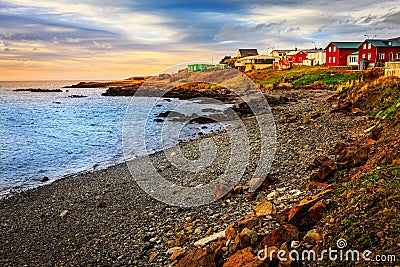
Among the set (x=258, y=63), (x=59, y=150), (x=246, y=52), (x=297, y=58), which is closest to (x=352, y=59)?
(x=297, y=58)

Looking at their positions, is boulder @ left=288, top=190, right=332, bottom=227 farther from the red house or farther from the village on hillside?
the red house

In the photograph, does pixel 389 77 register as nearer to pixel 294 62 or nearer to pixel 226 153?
pixel 226 153

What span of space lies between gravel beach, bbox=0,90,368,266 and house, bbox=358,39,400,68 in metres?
45.9

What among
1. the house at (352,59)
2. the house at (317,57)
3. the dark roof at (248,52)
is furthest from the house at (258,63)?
the house at (352,59)

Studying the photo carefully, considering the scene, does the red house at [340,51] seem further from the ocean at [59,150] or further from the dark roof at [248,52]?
the dark roof at [248,52]

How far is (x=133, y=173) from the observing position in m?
16.0

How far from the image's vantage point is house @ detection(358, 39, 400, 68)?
54562mm

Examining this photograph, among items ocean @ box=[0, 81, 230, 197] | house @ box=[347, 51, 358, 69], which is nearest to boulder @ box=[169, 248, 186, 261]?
ocean @ box=[0, 81, 230, 197]

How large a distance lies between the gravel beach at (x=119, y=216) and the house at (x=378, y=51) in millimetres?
45896

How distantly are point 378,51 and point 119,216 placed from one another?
2255 inches

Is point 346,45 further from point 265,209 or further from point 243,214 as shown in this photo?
point 265,209

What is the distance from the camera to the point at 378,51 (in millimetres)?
54500

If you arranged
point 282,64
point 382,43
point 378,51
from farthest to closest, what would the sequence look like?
point 282,64 → point 382,43 → point 378,51

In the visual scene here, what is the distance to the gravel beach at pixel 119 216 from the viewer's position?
826cm
